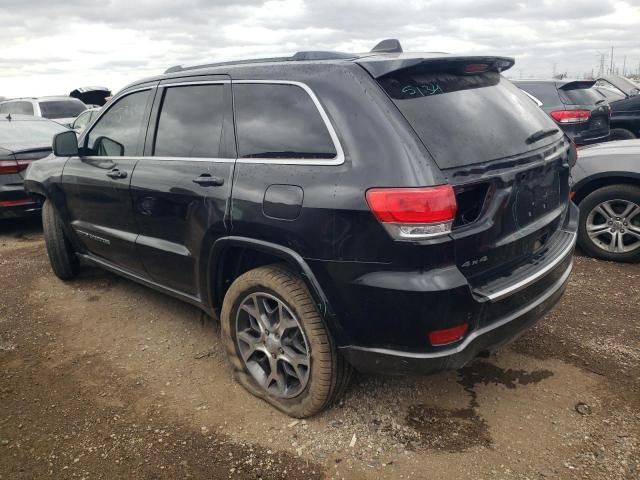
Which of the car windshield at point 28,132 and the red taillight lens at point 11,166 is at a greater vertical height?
the car windshield at point 28,132

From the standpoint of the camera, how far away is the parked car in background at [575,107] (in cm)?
779

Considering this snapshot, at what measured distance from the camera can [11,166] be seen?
243 inches

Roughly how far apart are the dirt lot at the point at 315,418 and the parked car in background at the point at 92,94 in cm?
1642

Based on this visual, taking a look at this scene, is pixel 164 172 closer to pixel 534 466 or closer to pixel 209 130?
pixel 209 130

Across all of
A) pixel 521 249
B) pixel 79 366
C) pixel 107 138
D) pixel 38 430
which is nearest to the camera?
pixel 521 249

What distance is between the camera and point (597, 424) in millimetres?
2590

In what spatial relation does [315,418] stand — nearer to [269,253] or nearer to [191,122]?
[269,253]

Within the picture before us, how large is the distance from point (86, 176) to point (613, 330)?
3897 millimetres

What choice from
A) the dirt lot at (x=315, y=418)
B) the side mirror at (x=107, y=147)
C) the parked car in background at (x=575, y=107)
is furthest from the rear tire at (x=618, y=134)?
the side mirror at (x=107, y=147)

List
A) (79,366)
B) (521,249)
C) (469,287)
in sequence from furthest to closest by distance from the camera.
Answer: (79,366) → (521,249) → (469,287)

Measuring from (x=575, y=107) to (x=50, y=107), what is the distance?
12603 millimetres

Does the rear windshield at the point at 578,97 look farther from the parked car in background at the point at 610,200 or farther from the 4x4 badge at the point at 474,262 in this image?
the 4x4 badge at the point at 474,262

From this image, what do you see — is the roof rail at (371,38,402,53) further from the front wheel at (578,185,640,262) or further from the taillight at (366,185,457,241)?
the front wheel at (578,185,640,262)

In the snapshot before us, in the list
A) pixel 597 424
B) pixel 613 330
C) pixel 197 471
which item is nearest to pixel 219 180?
pixel 197 471
